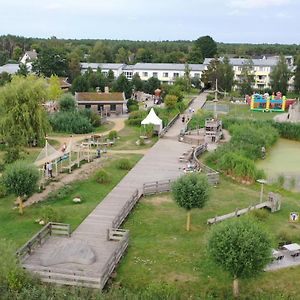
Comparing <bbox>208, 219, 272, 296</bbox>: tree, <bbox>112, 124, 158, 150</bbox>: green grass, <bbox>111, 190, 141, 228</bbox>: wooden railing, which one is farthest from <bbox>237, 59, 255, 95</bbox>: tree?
<bbox>208, 219, 272, 296</bbox>: tree

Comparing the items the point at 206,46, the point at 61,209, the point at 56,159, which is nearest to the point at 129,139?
the point at 56,159

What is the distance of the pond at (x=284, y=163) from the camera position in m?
31.3

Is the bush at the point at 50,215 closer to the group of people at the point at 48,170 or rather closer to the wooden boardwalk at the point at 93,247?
the wooden boardwalk at the point at 93,247

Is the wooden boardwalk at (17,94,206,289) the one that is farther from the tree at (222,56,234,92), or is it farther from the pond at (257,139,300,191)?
the tree at (222,56,234,92)

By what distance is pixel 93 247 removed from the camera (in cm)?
1855

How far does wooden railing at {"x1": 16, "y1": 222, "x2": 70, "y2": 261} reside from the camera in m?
17.1

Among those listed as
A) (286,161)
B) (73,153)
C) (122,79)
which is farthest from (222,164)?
(122,79)

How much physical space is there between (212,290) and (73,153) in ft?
70.4

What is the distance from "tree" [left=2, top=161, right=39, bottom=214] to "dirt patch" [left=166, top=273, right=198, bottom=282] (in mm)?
8687

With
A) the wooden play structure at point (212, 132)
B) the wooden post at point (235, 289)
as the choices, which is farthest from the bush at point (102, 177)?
the wooden play structure at point (212, 132)

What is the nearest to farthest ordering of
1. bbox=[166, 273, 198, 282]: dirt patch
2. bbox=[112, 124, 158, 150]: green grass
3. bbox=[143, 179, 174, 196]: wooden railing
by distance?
1. bbox=[166, 273, 198, 282]: dirt patch
2. bbox=[143, 179, 174, 196]: wooden railing
3. bbox=[112, 124, 158, 150]: green grass

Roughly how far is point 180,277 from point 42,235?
5.78 metres

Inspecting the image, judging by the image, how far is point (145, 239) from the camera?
20078 mm

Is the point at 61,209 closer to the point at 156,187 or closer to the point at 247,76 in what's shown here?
the point at 156,187
